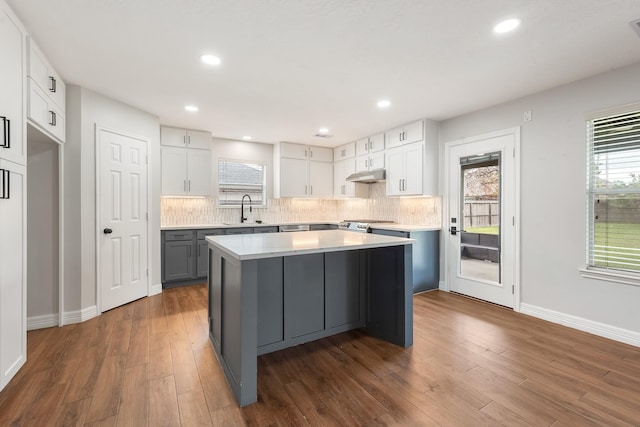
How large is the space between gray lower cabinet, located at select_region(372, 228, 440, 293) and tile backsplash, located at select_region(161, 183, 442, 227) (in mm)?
322

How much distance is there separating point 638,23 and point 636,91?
89 cm

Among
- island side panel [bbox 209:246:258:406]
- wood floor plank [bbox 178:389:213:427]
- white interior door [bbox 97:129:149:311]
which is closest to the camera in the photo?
wood floor plank [bbox 178:389:213:427]

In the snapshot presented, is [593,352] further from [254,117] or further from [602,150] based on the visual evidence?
[254,117]

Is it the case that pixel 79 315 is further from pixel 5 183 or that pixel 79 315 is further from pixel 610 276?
pixel 610 276

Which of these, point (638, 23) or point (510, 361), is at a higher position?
Result: point (638, 23)

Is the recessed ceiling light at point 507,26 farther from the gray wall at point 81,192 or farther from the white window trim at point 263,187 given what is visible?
the white window trim at point 263,187

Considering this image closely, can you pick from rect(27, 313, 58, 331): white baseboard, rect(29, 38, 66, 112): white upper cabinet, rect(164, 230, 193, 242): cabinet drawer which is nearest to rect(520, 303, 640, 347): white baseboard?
rect(164, 230, 193, 242): cabinet drawer

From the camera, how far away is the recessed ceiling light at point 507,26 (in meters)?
2.04

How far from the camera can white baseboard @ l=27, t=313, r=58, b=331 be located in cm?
293

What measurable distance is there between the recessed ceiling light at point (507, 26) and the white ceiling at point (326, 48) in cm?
4

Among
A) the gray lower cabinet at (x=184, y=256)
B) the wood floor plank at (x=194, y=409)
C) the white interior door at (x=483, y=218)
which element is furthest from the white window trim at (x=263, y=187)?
the wood floor plank at (x=194, y=409)

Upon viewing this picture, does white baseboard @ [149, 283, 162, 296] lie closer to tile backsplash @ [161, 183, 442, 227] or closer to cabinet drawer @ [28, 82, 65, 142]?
tile backsplash @ [161, 183, 442, 227]

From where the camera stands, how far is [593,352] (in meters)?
2.49

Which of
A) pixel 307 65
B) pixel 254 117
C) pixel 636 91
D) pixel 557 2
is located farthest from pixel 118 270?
pixel 636 91
